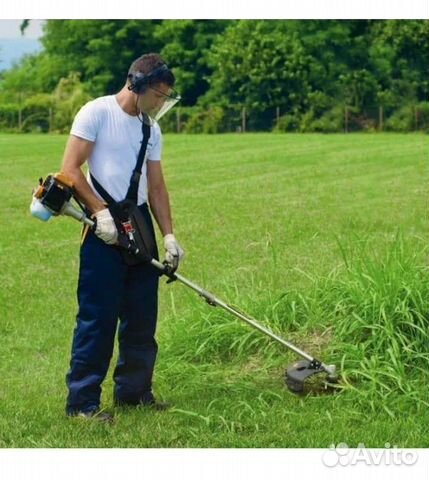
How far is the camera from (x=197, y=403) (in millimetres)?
5246

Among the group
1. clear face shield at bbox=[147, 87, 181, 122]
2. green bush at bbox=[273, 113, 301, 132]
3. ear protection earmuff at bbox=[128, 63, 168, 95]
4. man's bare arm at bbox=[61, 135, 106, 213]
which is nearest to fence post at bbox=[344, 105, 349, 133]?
green bush at bbox=[273, 113, 301, 132]

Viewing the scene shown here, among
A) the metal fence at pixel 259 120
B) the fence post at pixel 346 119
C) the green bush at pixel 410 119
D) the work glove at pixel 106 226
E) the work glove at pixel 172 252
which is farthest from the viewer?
the fence post at pixel 346 119

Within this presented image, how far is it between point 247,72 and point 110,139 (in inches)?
675

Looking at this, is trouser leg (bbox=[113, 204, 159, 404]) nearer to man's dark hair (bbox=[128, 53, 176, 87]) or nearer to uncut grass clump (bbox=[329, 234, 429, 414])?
man's dark hair (bbox=[128, 53, 176, 87])

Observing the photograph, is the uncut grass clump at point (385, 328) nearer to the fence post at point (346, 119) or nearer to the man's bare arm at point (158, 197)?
the man's bare arm at point (158, 197)

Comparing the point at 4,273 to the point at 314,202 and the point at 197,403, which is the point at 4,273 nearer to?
the point at 197,403

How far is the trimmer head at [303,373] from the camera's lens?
5.23 meters

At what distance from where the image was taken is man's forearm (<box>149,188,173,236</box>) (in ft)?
16.6

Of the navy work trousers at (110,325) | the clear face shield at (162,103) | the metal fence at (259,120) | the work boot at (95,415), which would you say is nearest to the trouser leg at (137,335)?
the navy work trousers at (110,325)

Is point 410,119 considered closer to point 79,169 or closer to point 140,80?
point 140,80

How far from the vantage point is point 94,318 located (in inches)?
190

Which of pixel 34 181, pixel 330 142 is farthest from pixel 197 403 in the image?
pixel 330 142

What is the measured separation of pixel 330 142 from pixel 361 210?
8639mm

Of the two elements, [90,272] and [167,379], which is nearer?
[90,272]
